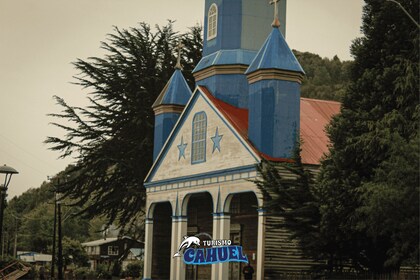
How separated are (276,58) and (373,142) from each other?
1200 cm

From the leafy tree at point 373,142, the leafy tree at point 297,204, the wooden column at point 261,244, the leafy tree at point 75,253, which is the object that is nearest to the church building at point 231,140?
the wooden column at point 261,244

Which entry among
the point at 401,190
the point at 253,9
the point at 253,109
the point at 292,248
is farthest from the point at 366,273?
the point at 253,9

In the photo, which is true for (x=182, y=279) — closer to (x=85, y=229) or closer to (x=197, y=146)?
(x=197, y=146)

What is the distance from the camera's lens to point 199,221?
48.8 meters

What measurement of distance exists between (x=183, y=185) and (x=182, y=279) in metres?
4.84

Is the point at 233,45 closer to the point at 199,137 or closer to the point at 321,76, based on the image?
the point at 199,137

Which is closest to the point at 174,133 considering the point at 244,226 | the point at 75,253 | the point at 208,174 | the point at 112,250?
the point at 208,174

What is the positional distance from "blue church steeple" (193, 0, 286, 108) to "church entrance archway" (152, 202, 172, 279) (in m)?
8.28

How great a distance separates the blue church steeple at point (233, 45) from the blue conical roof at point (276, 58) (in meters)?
4.69

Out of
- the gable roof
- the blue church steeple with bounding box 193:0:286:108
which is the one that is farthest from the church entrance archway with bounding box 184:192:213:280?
the blue church steeple with bounding box 193:0:286:108

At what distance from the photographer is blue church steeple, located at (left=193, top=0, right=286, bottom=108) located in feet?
151

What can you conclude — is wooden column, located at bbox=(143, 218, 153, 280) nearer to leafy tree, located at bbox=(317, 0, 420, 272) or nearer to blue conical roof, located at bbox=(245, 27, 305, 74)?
blue conical roof, located at bbox=(245, 27, 305, 74)

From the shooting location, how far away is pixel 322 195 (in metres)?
31.4

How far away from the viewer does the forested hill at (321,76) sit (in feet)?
310
